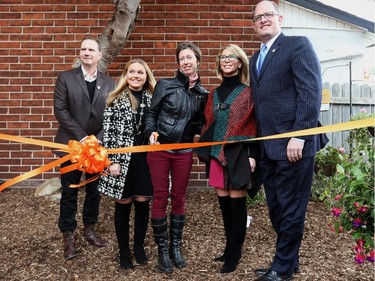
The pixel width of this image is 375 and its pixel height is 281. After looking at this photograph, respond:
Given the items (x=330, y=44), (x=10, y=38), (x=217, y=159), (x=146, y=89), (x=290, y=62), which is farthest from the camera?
(x=330, y=44)

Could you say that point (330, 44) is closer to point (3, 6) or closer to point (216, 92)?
point (216, 92)

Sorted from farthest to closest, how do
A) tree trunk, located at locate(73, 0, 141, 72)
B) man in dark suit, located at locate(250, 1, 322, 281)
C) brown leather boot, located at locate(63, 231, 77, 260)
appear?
1. tree trunk, located at locate(73, 0, 141, 72)
2. brown leather boot, located at locate(63, 231, 77, 260)
3. man in dark suit, located at locate(250, 1, 322, 281)

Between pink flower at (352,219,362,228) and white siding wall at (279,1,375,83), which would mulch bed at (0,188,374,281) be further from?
white siding wall at (279,1,375,83)

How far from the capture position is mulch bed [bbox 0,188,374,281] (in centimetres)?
350

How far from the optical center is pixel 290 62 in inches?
119

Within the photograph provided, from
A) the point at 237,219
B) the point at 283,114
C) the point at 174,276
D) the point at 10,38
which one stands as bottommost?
the point at 174,276

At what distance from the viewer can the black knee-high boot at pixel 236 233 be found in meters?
3.37

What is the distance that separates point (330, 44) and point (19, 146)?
5681 mm

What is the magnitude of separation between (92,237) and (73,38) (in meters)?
3.11

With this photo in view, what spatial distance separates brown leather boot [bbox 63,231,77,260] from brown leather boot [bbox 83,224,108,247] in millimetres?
197

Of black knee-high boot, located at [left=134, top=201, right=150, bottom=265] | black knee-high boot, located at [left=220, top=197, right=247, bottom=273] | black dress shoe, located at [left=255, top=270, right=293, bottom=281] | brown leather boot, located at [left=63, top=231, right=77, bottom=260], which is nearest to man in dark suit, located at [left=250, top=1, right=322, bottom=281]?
black dress shoe, located at [left=255, top=270, right=293, bottom=281]

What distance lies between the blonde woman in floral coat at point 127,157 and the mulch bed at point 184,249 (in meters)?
0.38

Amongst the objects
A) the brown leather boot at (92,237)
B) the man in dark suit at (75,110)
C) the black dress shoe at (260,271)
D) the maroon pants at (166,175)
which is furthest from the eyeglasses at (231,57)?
the brown leather boot at (92,237)

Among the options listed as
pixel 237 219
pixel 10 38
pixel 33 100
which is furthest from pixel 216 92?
pixel 10 38
